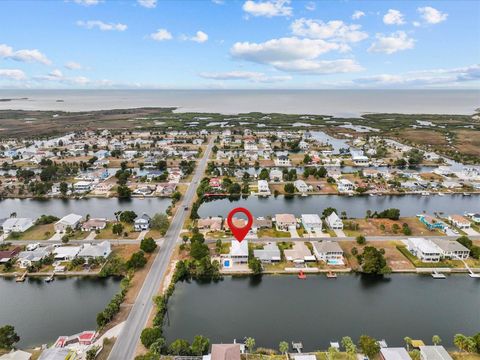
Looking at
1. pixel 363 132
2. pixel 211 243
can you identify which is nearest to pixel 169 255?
pixel 211 243

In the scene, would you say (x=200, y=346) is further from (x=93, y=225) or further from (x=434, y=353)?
(x=93, y=225)

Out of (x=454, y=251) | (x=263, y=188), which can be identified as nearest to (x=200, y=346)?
(x=454, y=251)

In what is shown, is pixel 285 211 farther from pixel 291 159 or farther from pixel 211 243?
pixel 291 159

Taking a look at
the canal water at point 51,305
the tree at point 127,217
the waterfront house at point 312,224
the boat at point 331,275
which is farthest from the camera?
the tree at point 127,217

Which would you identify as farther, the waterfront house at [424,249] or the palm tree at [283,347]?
the waterfront house at [424,249]

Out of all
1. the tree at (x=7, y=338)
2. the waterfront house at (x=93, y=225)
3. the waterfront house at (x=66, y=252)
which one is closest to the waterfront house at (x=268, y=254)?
the waterfront house at (x=66, y=252)

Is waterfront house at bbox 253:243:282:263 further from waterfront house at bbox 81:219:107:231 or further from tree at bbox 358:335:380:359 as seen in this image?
waterfront house at bbox 81:219:107:231

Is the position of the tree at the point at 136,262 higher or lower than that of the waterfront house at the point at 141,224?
lower

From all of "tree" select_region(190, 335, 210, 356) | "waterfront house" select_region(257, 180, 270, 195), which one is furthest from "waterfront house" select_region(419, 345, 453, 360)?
"waterfront house" select_region(257, 180, 270, 195)

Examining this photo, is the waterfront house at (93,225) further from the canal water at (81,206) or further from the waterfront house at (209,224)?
the waterfront house at (209,224)
